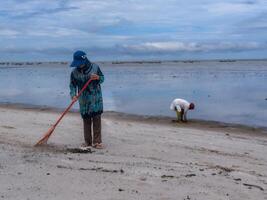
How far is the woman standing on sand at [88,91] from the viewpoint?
919 centimetres

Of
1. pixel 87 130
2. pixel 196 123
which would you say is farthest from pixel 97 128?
pixel 196 123

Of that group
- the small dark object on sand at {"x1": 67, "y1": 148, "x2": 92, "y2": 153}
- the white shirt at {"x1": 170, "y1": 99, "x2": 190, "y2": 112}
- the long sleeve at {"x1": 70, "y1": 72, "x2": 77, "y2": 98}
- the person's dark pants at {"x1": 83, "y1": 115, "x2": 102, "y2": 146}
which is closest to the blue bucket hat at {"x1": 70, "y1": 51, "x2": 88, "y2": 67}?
the long sleeve at {"x1": 70, "y1": 72, "x2": 77, "y2": 98}

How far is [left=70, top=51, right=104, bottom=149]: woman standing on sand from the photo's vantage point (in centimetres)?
919

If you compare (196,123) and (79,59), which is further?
(196,123)

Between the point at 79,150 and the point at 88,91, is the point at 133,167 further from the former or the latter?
the point at 88,91

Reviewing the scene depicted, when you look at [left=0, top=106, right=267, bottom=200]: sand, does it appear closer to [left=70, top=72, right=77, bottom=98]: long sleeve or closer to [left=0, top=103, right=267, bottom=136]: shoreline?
[left=70, top=72, right=77, bottom=98]: long sleeve

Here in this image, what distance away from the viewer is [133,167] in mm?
7633

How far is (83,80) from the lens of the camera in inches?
369

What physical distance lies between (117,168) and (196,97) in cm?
1771

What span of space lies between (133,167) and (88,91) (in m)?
2.31

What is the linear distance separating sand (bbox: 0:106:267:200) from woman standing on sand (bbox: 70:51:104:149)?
0.37 meters

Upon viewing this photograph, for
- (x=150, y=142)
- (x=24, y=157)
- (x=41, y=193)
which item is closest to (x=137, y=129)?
(x=150, y=142)

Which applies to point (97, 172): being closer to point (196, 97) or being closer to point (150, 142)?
point (150, 142)

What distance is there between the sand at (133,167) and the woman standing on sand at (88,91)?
1.22ft
